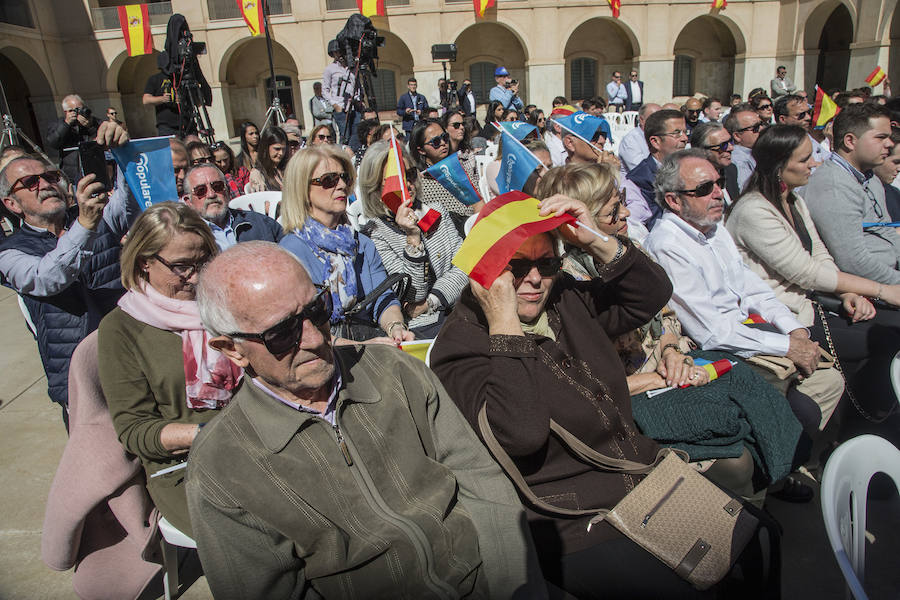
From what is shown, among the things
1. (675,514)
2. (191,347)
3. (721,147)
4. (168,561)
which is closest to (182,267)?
(191,347)

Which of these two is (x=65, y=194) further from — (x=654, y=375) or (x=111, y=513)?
(x=654, y=375)

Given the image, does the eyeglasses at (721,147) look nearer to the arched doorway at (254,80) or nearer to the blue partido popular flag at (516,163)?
the blue partido popular flag at (516,163)

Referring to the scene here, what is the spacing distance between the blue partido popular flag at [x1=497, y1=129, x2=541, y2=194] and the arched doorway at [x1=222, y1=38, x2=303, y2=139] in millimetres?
26423

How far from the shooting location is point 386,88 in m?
28.2

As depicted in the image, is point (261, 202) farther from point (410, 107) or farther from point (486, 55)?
point (486, 55)

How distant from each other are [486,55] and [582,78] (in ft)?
17.4

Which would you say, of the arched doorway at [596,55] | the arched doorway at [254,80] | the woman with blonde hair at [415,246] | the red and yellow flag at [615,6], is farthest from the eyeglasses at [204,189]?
the arched doorway at [596,55]

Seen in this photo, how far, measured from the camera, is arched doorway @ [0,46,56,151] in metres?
23.5

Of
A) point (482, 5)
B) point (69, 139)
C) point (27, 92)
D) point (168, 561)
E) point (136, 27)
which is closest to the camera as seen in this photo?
point (168, 561)

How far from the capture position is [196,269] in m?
2.39

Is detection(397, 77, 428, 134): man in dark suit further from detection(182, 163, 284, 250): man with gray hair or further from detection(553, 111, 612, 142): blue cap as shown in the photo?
detection(182, 163, 284, 250): man with gray hair

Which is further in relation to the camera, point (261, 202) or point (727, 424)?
point (261, 202)

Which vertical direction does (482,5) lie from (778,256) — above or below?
above

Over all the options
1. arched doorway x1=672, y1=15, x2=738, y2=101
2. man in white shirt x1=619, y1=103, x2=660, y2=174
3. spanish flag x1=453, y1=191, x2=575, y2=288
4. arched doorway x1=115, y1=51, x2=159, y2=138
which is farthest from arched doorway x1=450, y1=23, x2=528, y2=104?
spanish flag x1=453, y1=191, x2=575, y2=288
